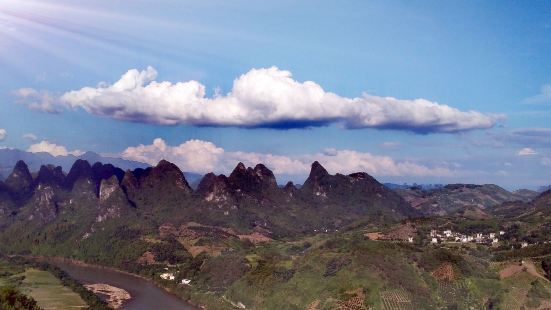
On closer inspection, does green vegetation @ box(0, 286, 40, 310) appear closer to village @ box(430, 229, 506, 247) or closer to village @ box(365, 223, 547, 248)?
village @ box(365, 223, 547, 248)

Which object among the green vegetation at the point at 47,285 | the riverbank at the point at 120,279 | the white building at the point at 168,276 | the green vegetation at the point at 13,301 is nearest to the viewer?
the green vegetation at the point at 13,301

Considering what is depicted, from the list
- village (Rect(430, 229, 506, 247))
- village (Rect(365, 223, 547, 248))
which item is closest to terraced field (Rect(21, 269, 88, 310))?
village (Rect(365, 223, 547, 248))

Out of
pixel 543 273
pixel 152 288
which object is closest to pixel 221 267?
pixel 152 288

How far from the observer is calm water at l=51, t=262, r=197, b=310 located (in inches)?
4707

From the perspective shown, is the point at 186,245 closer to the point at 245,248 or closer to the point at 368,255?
the point at 245,248

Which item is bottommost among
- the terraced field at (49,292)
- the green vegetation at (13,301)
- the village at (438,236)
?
the terraced field at (49,292)

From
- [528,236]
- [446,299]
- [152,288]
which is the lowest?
[152,288]

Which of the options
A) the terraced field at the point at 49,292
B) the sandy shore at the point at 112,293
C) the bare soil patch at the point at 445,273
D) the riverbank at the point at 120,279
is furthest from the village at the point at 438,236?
the terraced field at the point at 49,292

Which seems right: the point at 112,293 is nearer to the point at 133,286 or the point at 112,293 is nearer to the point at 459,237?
the point at 133,286

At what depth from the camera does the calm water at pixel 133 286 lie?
120 metres

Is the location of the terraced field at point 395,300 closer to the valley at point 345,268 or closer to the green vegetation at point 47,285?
the valley at point 345,268

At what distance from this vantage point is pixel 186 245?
177 m

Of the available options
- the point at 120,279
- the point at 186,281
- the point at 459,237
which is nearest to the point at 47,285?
the point at 120,279

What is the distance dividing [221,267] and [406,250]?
45.9 m
